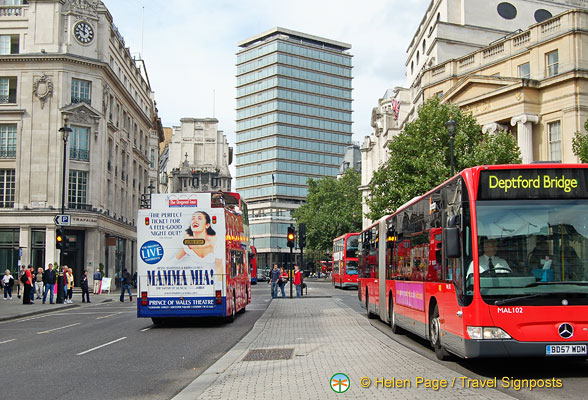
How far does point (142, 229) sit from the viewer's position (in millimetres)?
18719

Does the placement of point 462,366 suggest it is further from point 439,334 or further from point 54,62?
point 54,62

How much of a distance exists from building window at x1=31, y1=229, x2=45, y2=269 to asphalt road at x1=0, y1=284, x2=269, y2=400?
84.3 ft

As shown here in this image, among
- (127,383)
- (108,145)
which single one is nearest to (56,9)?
(108,145)

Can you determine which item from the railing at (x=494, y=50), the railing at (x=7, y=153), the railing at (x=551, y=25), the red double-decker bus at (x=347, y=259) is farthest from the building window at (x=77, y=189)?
the railing at (x=551, y=25)

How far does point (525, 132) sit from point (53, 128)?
32792 millimetres

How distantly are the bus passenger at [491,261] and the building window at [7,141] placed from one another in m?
44.5

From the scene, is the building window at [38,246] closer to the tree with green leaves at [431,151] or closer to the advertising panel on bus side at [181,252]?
the tree with green leaves at [431,151]

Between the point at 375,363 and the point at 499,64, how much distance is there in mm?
40358

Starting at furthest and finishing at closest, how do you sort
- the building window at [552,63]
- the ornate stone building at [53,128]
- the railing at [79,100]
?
the railing at [79,100], the ornate stone building at [53,128], the building window at [552,63]

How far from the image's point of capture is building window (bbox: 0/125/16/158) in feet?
156

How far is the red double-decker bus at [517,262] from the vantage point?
9.23 metres

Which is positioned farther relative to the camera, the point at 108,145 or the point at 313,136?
the point at 313,136

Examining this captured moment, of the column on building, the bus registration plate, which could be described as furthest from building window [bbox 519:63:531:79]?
the bus registration plate

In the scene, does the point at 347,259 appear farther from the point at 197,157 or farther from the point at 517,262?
the point at 197,157
